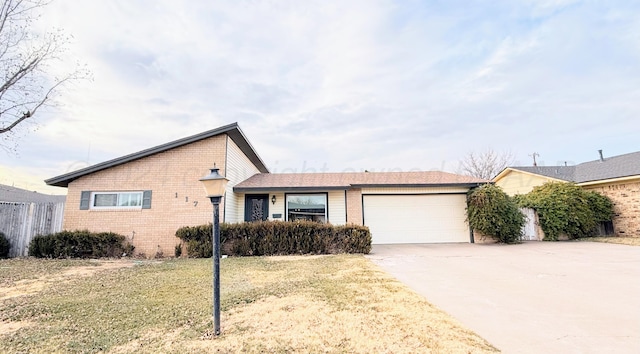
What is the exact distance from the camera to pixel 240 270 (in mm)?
6824

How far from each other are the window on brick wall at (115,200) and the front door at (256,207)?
3642 millimetres

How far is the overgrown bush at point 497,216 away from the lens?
38.3 ft

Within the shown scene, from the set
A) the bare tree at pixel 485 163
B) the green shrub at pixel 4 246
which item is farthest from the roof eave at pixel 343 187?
the bare tree at pixel 485 163

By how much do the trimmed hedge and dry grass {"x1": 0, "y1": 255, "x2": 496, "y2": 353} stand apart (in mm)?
3446

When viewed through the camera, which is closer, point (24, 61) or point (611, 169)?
point (24, 61)

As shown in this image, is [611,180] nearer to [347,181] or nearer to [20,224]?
[347,181]

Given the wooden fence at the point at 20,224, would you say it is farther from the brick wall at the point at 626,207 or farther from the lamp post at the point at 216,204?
the brick wall at the point at 626,207

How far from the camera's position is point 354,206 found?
41.5ft

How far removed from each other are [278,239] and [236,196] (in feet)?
11.7

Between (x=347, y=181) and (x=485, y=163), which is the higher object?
(x=485, y=163)

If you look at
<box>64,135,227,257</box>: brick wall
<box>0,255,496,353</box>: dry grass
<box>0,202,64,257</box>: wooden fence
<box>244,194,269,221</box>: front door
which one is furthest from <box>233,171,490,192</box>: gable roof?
<box>0,202,64,257</box>: wooden fence

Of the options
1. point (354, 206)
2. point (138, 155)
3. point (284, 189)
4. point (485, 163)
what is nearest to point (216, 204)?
point (284, 189)

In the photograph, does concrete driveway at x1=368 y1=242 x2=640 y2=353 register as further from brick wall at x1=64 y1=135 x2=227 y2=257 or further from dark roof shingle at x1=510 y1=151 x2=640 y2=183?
dark roof shingle at x1=510 y1=151 x2=640 y2=183

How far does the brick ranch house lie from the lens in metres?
10.2
